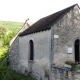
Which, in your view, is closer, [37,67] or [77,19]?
[77,19]

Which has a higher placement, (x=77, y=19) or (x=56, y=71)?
(x=77, y=19)

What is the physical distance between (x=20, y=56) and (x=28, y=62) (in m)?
2.70

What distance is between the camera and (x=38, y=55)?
17.2m

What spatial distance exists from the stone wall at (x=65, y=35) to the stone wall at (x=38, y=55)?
616 mm

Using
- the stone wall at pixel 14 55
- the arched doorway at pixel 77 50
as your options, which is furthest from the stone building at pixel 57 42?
the stone wall at pixel 14 55

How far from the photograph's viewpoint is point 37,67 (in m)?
17.3

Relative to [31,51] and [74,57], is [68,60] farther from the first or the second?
[31,51]

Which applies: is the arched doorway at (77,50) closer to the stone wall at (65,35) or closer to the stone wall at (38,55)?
the stone wall at (65,35)

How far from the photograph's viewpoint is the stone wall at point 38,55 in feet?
51.1

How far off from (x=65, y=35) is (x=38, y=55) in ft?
10.2

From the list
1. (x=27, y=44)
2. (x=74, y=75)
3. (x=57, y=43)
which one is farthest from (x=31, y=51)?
(x=74, y=75)

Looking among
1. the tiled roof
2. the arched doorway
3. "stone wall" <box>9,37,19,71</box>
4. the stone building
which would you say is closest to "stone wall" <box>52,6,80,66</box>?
the stone building

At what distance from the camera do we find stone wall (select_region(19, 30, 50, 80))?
15.6 meters

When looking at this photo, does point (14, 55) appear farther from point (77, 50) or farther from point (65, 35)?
point (65, 35)
